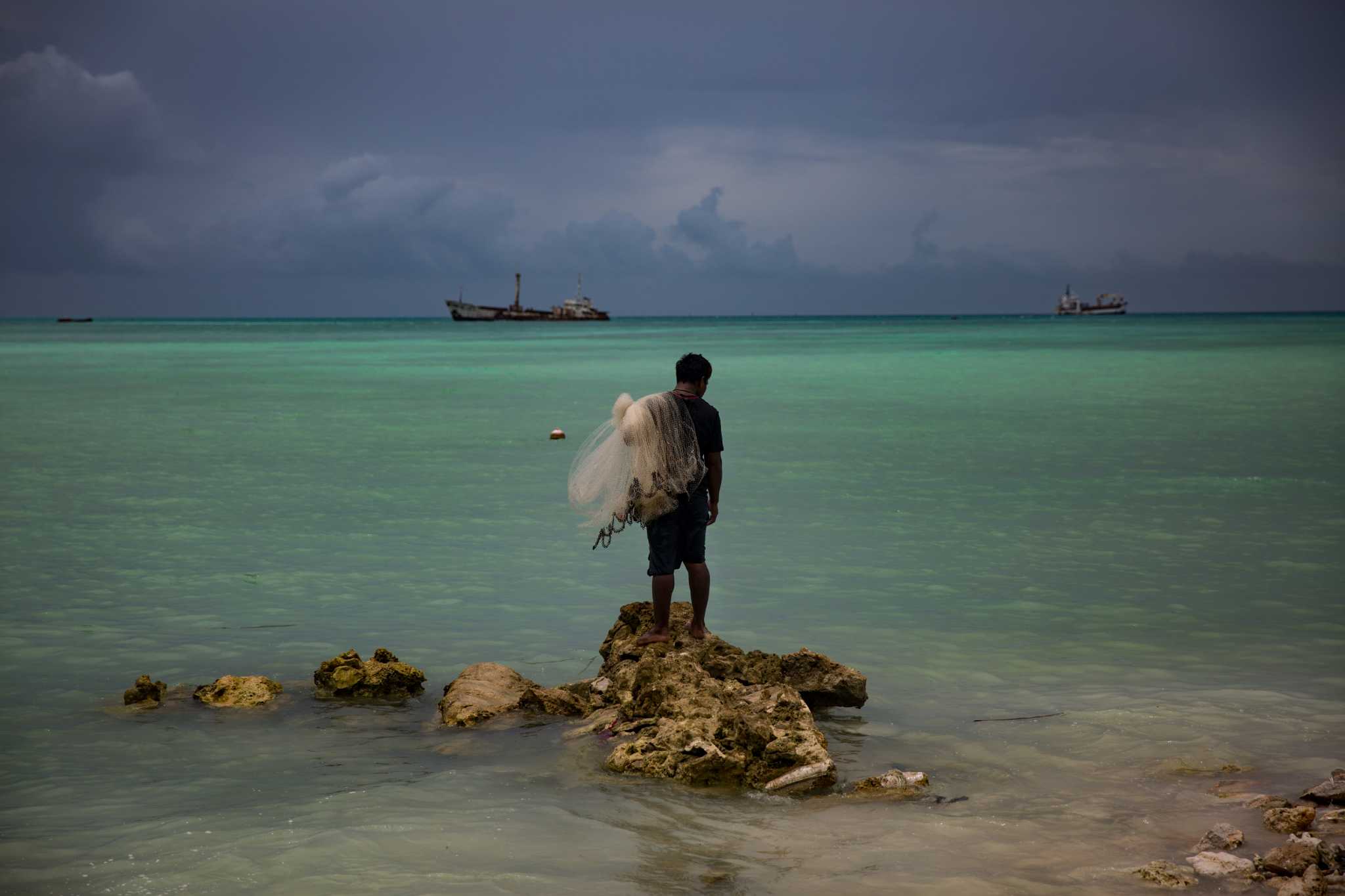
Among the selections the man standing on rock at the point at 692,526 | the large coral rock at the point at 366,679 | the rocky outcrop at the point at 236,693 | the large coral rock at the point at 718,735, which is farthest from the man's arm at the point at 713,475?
the rocky outcrop at the point at 236,693

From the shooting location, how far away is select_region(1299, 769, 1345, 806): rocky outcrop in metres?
4.77

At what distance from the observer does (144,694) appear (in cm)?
638

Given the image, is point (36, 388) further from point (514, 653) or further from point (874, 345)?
point (874, 345)

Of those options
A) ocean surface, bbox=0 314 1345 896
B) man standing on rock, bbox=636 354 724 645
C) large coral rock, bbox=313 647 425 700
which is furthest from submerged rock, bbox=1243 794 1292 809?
large coral rock, bbox=313 647 425 700

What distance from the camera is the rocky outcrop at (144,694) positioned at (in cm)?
636

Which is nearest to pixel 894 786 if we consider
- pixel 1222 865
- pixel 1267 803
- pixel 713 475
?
pixel 1222 865

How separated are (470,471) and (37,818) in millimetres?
10742

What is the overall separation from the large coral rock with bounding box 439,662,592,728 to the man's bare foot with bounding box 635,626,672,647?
413 mm

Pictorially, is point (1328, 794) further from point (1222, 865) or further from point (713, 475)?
point (713, 475)

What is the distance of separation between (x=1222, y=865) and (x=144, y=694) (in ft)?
16.7

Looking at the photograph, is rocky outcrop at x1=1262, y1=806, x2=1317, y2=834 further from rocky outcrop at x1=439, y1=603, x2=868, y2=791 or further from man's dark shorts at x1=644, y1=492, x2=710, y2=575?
man's dark shorts at x1=644, y1=492, x2=710, y2=575

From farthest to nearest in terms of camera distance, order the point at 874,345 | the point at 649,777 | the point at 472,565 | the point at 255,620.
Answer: the point at 874,345 < the point at 472,565 < the point at 255,620 < the point at 649,777

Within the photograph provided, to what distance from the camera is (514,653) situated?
7.52 metres

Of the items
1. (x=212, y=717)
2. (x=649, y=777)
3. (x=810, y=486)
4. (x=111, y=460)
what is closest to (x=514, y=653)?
(x=212, y=717)
